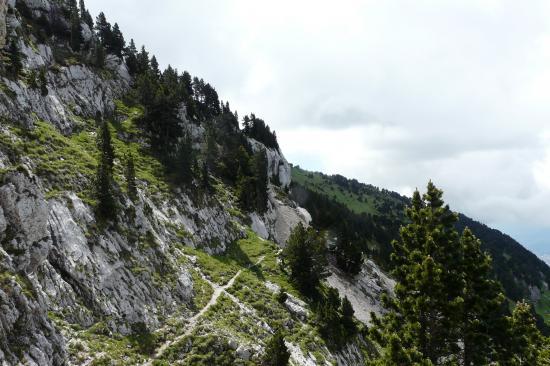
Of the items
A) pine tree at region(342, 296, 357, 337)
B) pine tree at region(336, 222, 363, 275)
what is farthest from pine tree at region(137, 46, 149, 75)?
pine tree at region(342, 296, 357, 337)

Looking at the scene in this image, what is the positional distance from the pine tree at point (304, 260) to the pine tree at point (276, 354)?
86.1 feet

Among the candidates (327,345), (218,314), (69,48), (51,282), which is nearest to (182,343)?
(218,314)

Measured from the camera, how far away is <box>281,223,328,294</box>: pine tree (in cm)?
6981

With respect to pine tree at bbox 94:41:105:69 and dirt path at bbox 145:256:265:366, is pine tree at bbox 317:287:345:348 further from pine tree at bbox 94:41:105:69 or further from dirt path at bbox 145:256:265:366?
pine tree at bbox 94:41:105:69

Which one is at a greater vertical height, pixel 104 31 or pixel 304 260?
pixel 104 31

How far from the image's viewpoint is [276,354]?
139 feet

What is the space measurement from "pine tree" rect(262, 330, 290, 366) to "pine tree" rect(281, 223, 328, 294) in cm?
2624

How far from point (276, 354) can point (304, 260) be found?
30.0m

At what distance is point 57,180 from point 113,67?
79130mm

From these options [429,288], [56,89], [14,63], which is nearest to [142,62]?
[56,89]

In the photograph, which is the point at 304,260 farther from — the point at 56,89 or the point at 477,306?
the point at 56,89

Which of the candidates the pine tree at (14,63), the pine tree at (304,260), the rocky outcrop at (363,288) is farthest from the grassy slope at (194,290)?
the rocky outcrop at (363,288)

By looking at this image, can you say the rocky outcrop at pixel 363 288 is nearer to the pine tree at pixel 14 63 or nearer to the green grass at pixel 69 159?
the green grass at pixel 69 159

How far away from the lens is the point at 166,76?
127m
